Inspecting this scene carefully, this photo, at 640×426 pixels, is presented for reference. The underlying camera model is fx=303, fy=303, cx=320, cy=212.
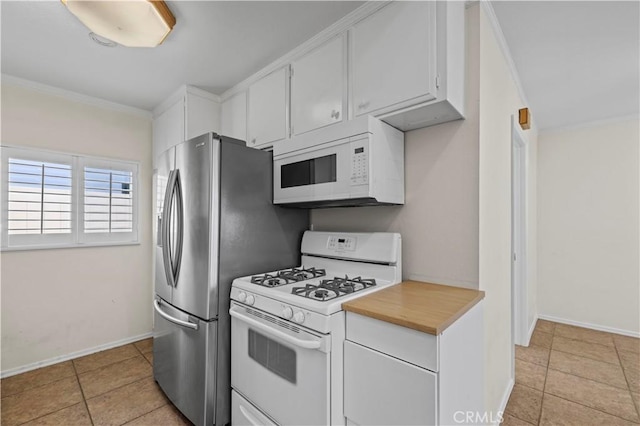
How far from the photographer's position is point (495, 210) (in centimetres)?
187

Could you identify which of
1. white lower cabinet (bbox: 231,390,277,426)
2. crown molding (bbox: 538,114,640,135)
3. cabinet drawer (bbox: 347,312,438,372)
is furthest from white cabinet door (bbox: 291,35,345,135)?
crown molding (bbox: 538,114,640,135)

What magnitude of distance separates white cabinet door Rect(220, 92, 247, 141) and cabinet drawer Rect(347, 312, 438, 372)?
1.85 metres

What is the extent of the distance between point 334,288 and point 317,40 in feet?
5.19

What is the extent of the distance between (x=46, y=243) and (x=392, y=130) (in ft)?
10.1

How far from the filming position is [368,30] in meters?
1.70

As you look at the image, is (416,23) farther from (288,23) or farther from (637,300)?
(637,300)

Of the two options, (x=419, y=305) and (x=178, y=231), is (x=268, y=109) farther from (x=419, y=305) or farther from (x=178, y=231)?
(x=419, y=305)

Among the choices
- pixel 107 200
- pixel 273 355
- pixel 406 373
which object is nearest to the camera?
pixel 406 373

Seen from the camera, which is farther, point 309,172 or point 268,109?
point 268,109

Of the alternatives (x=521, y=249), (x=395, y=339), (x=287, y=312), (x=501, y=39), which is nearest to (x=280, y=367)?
(x=287, y=312)

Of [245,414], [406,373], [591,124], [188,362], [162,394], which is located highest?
[591,124]

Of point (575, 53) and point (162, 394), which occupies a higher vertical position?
point (575, 53)

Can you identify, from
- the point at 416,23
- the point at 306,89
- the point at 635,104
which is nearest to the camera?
the point at 416,23

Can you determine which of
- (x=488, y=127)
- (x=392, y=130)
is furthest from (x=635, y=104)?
(x=392, y=130)
